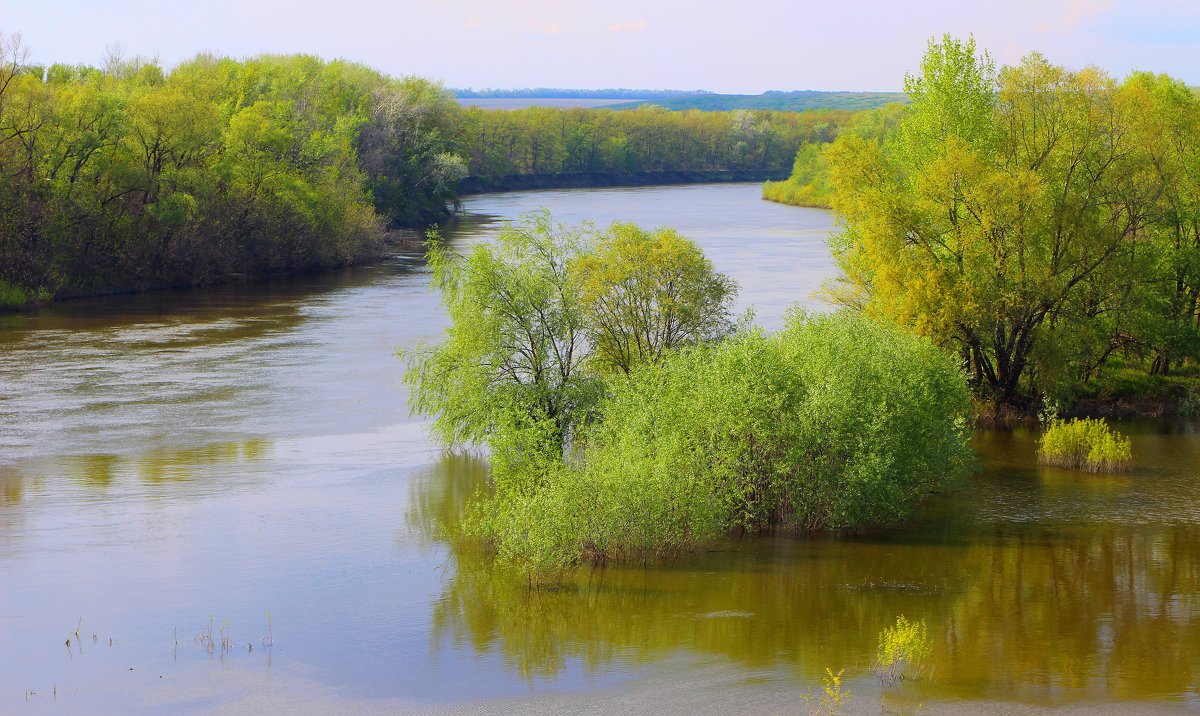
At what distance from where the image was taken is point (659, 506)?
20.1 meters

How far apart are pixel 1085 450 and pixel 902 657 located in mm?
13272

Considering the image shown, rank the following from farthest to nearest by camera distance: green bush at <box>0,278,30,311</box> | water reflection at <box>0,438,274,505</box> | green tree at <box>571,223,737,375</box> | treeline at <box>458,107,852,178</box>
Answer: treeline at <box>458,107,852,178</box>
green bush at <box>0,278,30,311</box>
green tree at <box>571,223,737,375</box>
water reflection at <box>0,438,274,505</box>

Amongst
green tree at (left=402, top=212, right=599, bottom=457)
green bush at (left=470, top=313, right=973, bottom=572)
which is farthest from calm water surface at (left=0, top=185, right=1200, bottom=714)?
green tree at (left=402, top=212, right=599, bottom=457)

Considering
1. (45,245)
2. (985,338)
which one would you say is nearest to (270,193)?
(45,245)

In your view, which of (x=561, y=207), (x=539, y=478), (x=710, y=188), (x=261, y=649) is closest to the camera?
(x=261, y=649)

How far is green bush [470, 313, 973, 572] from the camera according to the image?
19906 millimetres

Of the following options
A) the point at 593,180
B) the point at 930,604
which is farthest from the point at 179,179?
the point at 593,180

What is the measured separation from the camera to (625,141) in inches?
5325

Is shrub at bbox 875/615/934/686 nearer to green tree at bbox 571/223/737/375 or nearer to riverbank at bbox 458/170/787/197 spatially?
green tree at bbox 571/223/737/375

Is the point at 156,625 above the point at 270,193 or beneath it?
beneath

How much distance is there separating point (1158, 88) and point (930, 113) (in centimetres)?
704

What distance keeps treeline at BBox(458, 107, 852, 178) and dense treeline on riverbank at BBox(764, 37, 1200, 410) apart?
84277mm

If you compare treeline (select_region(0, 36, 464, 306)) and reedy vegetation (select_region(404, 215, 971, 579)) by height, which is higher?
treeline (select_region(0, 36, 464, 306))

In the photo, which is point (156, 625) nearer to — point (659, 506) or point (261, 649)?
point (261, 649)
